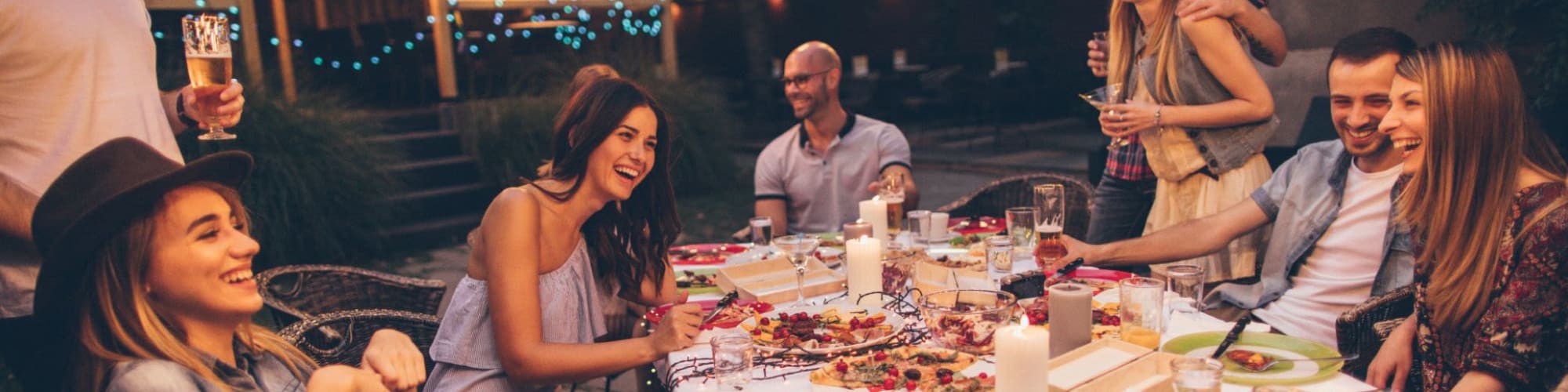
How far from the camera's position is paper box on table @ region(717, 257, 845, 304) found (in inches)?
109

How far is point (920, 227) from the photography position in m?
3.52

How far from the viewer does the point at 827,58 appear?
457cm

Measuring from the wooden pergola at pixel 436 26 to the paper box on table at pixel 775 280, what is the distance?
547 cm

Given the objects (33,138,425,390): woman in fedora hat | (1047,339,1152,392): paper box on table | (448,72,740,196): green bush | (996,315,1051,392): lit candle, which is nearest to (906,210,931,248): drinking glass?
(1047,339,1152,392): paper box on table

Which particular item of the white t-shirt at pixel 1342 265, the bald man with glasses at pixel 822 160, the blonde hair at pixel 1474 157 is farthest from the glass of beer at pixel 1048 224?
the bald man with glasses at pixel 822 160

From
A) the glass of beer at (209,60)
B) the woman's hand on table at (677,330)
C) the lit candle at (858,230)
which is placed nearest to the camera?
the woman's hand on table at (677,330)

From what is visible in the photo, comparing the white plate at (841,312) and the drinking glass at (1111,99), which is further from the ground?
the drinking glass at (1111,99)

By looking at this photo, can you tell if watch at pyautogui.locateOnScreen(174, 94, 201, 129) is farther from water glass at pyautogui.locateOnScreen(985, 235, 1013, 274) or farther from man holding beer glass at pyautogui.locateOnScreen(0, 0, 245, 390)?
water glass at pyautogui.locateOnScreen(985, 235, 1013, 274)

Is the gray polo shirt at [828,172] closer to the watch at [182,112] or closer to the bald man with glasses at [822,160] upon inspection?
the bald man with glasses at [822,160]

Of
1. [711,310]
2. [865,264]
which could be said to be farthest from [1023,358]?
[711,310]

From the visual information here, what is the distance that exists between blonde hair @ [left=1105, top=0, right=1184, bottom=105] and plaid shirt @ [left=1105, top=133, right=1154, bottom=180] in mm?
176

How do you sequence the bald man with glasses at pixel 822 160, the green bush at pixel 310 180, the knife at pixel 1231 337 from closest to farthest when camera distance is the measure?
the knife at pixel 1231 337 < the bald man with glasses at pixel 822 160 < the green bush at pixel 310 180

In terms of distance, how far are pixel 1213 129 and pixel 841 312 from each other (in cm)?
167

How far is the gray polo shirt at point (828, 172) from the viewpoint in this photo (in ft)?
15.0
